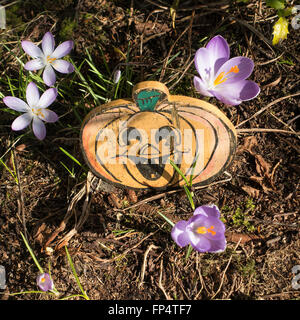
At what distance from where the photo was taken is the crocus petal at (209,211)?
1.06 m

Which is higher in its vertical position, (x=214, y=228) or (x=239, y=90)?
(x=239, y=90)

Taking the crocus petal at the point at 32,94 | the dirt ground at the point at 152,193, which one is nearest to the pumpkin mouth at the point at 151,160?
the dirt ground at the point at 152,193

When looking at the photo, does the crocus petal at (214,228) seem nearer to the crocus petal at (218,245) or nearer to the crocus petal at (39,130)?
Result: the crocus petal at (218,245)

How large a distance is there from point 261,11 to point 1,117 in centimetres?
126

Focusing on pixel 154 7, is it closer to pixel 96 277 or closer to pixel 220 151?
pixel 220 151

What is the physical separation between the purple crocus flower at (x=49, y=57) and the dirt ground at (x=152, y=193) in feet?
0.47

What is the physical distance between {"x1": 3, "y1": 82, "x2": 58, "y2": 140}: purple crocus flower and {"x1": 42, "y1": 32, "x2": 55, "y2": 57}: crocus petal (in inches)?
5.8

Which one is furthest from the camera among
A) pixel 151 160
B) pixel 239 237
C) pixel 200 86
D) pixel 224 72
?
pixel 239 237

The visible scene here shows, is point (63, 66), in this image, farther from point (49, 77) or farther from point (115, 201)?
point (115, 201)

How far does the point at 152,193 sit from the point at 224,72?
22.8 inches

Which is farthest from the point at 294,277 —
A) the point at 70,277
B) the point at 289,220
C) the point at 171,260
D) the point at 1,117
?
the point at 1,117

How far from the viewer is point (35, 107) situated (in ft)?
4.22

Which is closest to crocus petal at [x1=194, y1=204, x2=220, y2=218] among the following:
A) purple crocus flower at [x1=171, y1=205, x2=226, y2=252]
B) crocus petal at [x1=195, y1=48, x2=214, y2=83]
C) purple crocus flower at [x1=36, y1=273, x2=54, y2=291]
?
purple crocus flower at [x1=171, y1=205, x2=226, y2=252]

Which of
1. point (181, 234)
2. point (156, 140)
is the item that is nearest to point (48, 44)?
point (156, 140)
